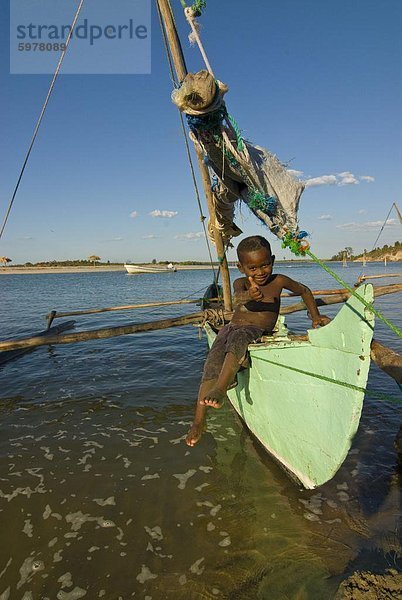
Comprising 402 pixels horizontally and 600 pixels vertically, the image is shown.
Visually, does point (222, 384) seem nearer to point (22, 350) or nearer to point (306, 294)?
point (306, 294)

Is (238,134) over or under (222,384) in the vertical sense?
over

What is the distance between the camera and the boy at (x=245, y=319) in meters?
3.32

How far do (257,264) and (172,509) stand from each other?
294cm

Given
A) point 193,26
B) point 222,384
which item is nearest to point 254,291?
point 222,384

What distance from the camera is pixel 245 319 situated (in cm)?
414

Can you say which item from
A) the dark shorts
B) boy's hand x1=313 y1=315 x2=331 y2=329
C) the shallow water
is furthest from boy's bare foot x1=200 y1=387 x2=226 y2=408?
boy's hand x1=313 y1=315 x2=331 y2=329

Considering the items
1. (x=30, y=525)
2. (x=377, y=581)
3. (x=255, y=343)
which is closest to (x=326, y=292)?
(x=255, y=343)

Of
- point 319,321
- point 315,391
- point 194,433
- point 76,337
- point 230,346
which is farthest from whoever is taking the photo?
point 76,337

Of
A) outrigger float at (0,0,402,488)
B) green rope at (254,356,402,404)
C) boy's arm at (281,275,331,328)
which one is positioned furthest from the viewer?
boy's arm at (281,275,331,328)

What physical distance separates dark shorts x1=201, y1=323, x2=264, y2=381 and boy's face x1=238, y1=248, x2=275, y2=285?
0.63 m

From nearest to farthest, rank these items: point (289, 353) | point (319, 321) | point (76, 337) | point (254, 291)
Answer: point (289, 353) < point (319, 321) < point (254, 291) < point (76, 337)

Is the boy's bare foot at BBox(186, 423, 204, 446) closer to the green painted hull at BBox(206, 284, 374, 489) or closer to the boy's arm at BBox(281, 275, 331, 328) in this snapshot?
the green painted hull at BBox(206, 284, 374, 489)

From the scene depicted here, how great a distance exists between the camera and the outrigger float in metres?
2.42

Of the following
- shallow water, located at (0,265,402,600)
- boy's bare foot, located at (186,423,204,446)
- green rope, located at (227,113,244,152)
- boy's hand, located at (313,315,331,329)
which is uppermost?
green rope, located at (227,113,244,152)
